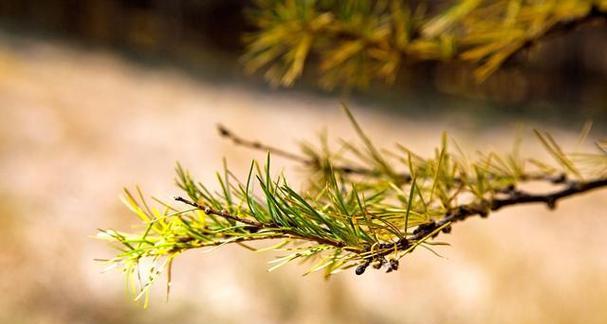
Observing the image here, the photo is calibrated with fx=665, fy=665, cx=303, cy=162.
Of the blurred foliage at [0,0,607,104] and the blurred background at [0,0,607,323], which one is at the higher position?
the blurred foliage at [0,0,607,104]

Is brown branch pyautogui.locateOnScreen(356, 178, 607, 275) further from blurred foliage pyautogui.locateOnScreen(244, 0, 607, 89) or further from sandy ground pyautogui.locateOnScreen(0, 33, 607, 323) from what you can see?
sandy ground pyautogui.locateOnScreen(0, 33, 607, 323)

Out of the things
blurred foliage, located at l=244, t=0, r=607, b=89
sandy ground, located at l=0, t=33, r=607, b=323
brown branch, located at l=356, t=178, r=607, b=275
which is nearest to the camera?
brown branch, located at l=356, t=178, r=607, b=275

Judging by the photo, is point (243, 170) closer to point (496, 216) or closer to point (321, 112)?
point (321, 112)

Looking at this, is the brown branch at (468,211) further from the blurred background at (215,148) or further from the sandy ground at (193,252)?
the sandy ground at (193,252)

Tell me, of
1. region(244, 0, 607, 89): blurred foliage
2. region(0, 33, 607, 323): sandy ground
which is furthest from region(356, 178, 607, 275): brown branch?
region(0, 33, 607, 323): sandy ground

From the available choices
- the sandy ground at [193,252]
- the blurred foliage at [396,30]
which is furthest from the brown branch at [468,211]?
the sandy ground at [193,252]

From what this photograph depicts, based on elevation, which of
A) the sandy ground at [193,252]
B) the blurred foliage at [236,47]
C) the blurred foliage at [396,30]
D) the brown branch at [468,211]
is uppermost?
the blurred foliage at [396,30]

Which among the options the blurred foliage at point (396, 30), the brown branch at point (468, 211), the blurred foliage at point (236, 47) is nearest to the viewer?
the brown branch at point (468, 211)

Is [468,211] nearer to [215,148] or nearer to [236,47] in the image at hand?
[215,148]
